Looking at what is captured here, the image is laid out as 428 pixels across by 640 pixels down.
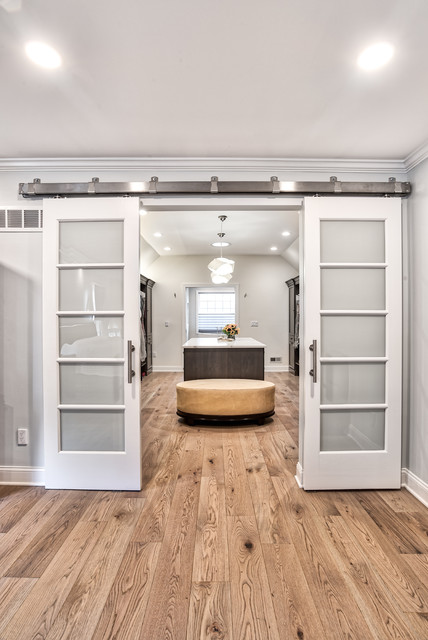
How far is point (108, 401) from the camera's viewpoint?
2686mm

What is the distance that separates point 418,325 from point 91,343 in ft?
8.00

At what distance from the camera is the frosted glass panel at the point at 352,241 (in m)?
2.69

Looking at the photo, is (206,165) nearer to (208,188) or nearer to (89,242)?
(208,188)

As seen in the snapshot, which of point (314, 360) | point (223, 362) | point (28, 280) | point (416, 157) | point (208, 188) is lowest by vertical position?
point (223, 362)

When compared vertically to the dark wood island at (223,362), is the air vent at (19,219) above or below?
above

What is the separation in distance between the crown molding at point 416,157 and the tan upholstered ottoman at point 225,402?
106 inches

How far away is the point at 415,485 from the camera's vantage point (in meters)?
2.62

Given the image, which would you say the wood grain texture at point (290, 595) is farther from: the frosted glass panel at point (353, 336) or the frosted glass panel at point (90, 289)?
the frosted glass panel at point (90, 289)

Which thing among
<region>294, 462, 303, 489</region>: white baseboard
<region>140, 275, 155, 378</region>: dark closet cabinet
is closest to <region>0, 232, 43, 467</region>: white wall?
<region>294, 462, 303, 489</region>: white baseboard

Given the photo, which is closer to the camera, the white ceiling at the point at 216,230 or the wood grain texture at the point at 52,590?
the wood grain texture at the point at 52,590

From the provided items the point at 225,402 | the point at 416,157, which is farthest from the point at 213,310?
the point at 416,157

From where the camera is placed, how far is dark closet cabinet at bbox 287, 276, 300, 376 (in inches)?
305

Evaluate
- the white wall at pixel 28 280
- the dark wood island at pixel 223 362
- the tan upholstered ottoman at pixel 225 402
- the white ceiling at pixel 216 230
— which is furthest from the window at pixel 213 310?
the white wall at pixel 28 280

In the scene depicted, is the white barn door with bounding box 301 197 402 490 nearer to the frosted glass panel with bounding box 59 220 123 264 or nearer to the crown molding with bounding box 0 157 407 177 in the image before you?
the crown molding with bounding box 0 157 407 177
